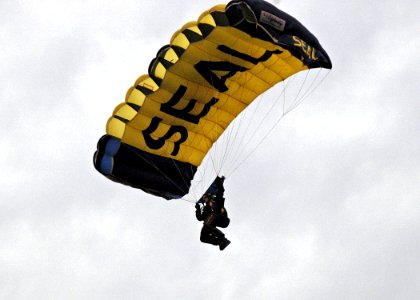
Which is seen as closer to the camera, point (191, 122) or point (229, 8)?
point (229, 8)

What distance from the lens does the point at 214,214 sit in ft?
103

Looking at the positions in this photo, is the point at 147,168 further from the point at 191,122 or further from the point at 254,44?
the point at 254,44

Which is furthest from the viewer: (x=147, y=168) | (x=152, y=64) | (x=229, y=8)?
(x=147, y=168)

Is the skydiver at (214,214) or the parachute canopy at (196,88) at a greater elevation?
the parachute canopy at (196,88)

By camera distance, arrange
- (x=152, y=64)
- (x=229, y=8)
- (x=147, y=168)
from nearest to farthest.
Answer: (x=229, y=8) < (x=152, y=64) < (x=147, y=168)

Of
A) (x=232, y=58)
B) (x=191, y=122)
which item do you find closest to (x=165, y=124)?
(x=191, y=122)

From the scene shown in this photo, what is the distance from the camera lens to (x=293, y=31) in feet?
97.1

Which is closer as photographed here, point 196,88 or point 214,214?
point 214,214

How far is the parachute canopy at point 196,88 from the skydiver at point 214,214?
1818 millimetres

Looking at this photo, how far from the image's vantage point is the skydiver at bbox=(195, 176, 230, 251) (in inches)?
1232

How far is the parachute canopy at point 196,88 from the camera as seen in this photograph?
2931 centimetres

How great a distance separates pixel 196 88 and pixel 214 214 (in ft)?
10.8

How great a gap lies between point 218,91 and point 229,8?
379 centimetres

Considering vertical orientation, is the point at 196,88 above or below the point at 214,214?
above
